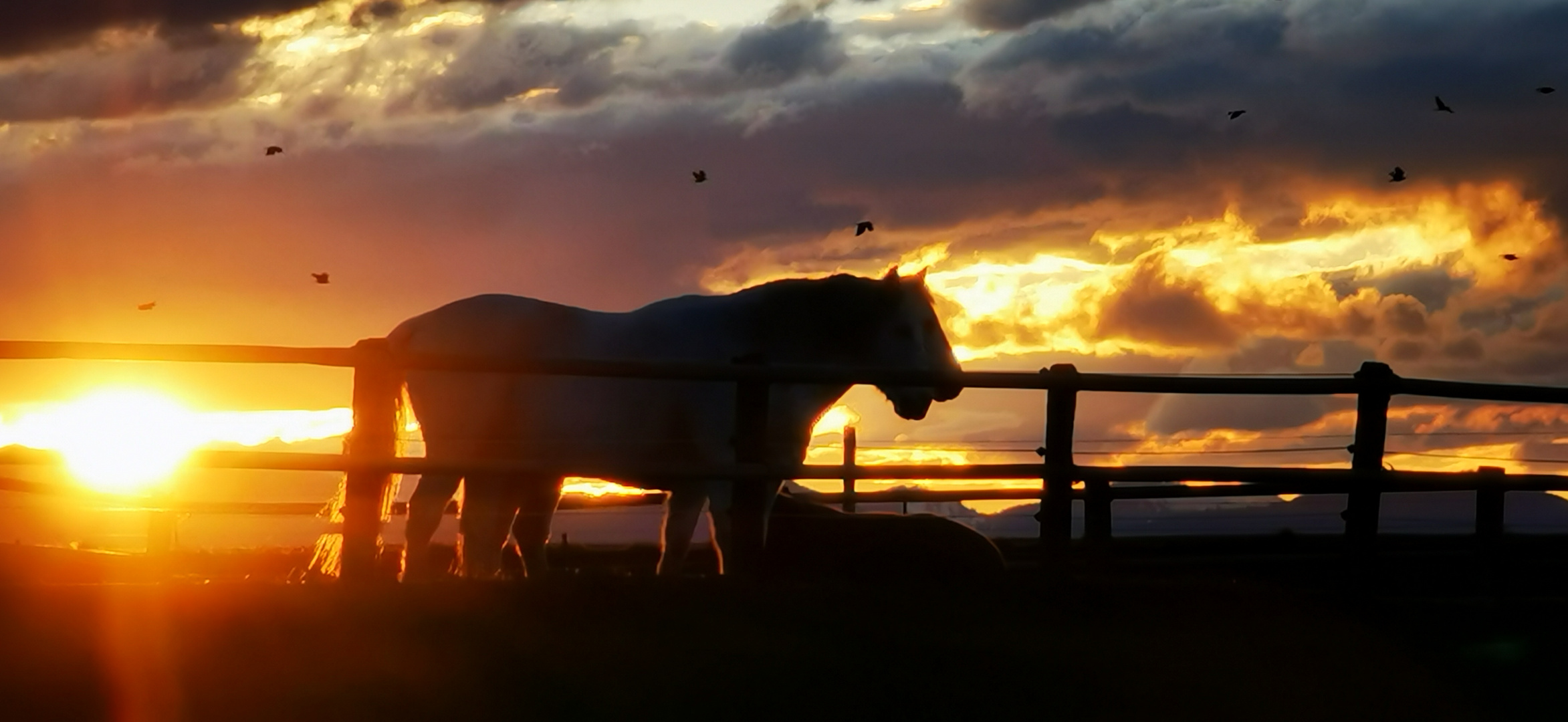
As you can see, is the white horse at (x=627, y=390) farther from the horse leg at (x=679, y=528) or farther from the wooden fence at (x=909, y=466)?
the wooden fence at (x=909, y=466)

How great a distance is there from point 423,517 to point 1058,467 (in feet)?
11.9

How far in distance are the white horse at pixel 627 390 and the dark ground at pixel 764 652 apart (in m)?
2.78

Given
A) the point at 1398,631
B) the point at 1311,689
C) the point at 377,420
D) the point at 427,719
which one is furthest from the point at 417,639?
the point at 1398,631

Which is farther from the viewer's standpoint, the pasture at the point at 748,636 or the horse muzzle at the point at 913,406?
the horse muzzle at the point at 913,406

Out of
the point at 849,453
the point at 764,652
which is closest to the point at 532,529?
the point at 764,652

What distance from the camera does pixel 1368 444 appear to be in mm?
8602

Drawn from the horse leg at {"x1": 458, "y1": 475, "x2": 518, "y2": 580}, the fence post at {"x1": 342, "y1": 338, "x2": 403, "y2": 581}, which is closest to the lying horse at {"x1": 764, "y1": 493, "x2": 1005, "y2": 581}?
the horse leg at {"x1": 458, "y1": 475, "x2": 518, "y2": 580}

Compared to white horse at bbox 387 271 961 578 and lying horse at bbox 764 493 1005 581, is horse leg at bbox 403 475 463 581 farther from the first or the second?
lying horse at bbox 764 493 1005 581

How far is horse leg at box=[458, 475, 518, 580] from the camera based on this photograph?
29.8 feet

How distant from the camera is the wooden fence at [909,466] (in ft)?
23.0

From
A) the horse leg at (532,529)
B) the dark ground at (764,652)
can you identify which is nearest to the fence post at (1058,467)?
the dark ground at (764,652)

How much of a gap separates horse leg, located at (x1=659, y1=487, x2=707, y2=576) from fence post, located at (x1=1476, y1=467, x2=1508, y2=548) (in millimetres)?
4336

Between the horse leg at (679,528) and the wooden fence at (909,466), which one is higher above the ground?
the wooden fence at (909,466)

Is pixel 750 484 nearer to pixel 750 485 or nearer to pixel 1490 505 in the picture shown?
pixel 750 485
